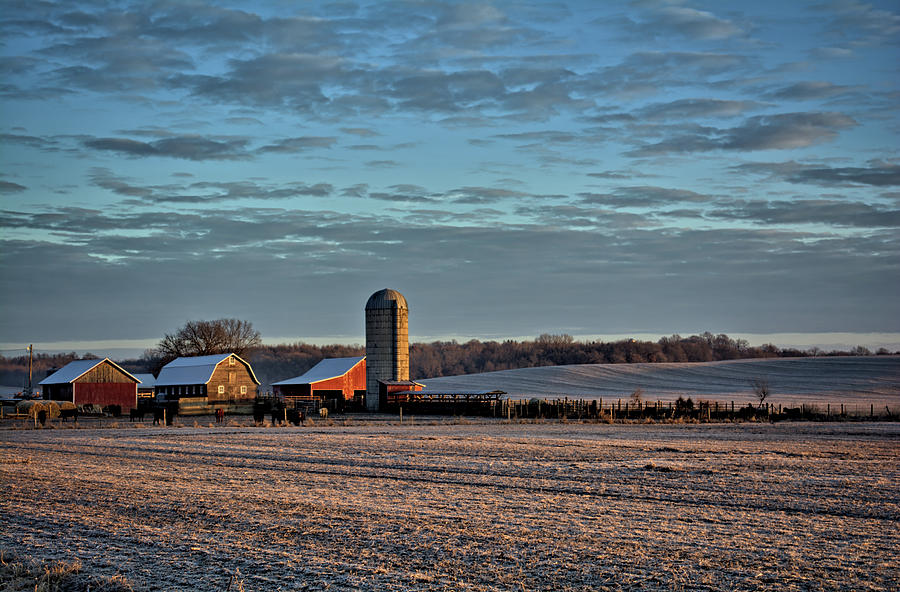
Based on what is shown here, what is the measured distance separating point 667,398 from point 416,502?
259 ft

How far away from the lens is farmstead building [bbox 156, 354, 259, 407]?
241ft

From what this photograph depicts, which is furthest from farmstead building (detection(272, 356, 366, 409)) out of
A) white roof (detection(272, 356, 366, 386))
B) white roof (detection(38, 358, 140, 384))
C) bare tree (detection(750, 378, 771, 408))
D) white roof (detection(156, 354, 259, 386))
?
bare tree (detection(750, 378, 771, 408))

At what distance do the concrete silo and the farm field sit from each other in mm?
19797

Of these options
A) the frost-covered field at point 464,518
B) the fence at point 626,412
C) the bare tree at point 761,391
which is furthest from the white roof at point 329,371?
the frost-covered field at point 464,518

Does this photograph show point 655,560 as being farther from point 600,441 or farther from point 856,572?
point 600,441

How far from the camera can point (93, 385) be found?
72.3 meters

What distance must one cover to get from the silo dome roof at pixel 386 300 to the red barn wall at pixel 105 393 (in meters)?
20.3

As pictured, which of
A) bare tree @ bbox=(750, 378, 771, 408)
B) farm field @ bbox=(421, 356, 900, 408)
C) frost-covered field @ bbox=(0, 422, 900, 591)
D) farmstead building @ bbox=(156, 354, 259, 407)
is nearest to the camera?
frost-covered field @ bbox=(0, 422, 900, 591)

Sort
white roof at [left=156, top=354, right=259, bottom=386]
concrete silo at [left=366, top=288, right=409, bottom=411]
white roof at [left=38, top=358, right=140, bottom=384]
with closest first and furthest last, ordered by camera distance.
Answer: concrete silo at [left=366, top=288, right=409, bottom=411]
white roof at [left=38, top=358, right=140, bottom=384]
white roof at [left=156, top=354, right=259, bottom=386]

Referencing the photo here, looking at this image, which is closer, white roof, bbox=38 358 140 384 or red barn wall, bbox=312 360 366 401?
white roof, bbox=38 358 140 384

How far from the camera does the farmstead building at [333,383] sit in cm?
7956

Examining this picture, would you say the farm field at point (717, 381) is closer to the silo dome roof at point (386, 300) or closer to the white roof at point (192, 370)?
the silo dome roof at point (386, 300)

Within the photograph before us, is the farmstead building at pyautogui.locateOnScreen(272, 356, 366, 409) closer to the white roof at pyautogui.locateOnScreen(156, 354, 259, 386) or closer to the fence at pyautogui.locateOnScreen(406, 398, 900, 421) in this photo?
the white roof at pyautogui.locateOnScreen(156, 354, 259, 386)

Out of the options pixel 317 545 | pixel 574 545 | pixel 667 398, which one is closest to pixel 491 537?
pixel 574 545
